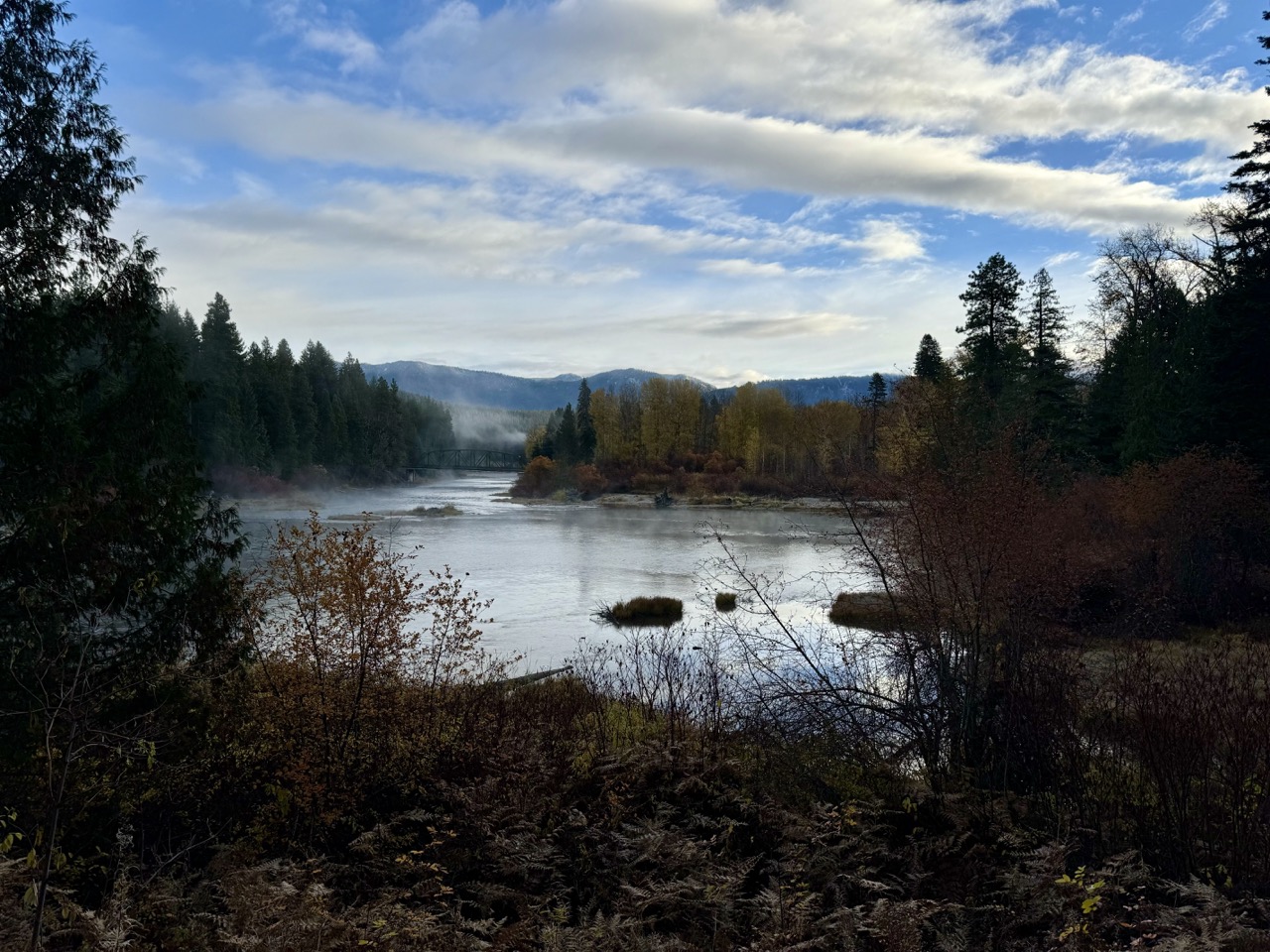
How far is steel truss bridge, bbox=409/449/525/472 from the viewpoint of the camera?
15562 centimetres

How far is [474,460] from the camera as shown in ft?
601

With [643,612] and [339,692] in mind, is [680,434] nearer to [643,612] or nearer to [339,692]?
[643,612]

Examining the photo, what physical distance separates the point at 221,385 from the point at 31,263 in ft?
170

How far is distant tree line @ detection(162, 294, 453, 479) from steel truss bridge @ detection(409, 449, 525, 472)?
32.0 meters

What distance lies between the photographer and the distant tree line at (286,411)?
2142 inches

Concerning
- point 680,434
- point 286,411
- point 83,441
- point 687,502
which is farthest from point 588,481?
point 83,441

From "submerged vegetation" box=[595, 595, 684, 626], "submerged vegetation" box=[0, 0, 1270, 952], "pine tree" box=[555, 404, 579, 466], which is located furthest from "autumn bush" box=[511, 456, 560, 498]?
"submerged vegetation" box=[0, 0, 1270, 952]

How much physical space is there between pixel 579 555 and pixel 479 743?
26821 mm

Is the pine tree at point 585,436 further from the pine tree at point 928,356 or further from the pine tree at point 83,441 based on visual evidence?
the pine tree at point 83,441

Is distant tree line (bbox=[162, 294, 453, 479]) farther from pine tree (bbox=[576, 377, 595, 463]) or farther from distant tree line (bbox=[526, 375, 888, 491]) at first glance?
pine tree (bbox=[576, 377, 595, 463])

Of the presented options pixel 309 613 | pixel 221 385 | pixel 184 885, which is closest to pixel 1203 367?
pixel 309 613

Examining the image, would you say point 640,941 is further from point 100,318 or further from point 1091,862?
point 100,318

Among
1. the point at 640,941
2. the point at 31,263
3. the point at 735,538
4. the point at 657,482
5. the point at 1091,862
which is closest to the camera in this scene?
the point at 640,941

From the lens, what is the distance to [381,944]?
4113 mm
